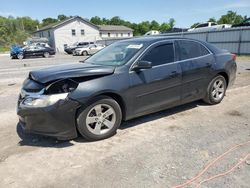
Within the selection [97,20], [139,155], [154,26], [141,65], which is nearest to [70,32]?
[154,26]

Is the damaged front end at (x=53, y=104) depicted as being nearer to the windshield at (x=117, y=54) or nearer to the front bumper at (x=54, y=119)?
the front bumper at (x=54, y=119)

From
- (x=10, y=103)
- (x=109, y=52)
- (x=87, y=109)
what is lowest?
(x=10, y=103)

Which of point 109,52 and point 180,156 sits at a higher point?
point 109,52

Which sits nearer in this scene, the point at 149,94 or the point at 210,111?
the point at 149,94

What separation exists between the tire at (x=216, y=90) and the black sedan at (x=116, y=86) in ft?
0.08

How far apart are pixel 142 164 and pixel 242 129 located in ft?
6.90

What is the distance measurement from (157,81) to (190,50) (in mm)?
1295

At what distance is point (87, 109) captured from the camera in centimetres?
379

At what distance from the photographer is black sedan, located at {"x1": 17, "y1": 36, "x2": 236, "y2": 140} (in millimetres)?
3646

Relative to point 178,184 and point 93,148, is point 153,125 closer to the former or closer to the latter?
point 93,148

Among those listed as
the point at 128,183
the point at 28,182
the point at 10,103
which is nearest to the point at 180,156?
the point at 128,183

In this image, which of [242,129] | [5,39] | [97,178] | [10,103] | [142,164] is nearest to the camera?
[97,178]

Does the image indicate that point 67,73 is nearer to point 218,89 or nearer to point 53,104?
point 53,104

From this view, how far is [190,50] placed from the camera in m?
5.23
